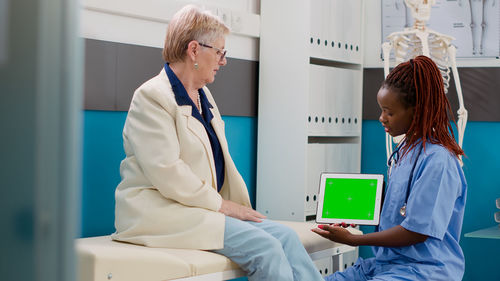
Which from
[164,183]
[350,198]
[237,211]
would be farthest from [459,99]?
[164,183]

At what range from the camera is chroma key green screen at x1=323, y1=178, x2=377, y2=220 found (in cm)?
239

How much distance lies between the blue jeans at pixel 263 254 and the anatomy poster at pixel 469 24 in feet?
6.36

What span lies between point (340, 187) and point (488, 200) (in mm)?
1536

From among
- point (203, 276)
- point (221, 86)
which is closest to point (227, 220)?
point (203, 276)

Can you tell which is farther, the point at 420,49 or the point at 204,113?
the point at 420,49

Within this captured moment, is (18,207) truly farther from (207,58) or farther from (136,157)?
(207,58)

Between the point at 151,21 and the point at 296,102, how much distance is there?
2.99 ft

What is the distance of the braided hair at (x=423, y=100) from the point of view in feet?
6.99

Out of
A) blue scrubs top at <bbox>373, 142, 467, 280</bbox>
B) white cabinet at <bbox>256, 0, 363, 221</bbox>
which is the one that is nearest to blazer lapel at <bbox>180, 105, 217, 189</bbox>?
blue scrubs top at <bbox>373, 142, 467, 280</bbox>

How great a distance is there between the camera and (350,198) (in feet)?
8.09

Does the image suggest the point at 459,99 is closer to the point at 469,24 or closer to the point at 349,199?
the point at 469,24

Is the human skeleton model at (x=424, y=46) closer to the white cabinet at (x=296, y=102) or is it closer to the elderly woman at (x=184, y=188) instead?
the white cabinet at (x=296, y=102)

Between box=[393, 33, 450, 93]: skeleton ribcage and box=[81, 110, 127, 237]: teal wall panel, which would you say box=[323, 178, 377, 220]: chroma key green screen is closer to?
box=[81, 110, 127, 237]: teal wall panel

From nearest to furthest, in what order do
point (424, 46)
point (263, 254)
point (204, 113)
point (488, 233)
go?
point (263, 254)
point (204, 113)
point (488, 233)
point (424, 46)
